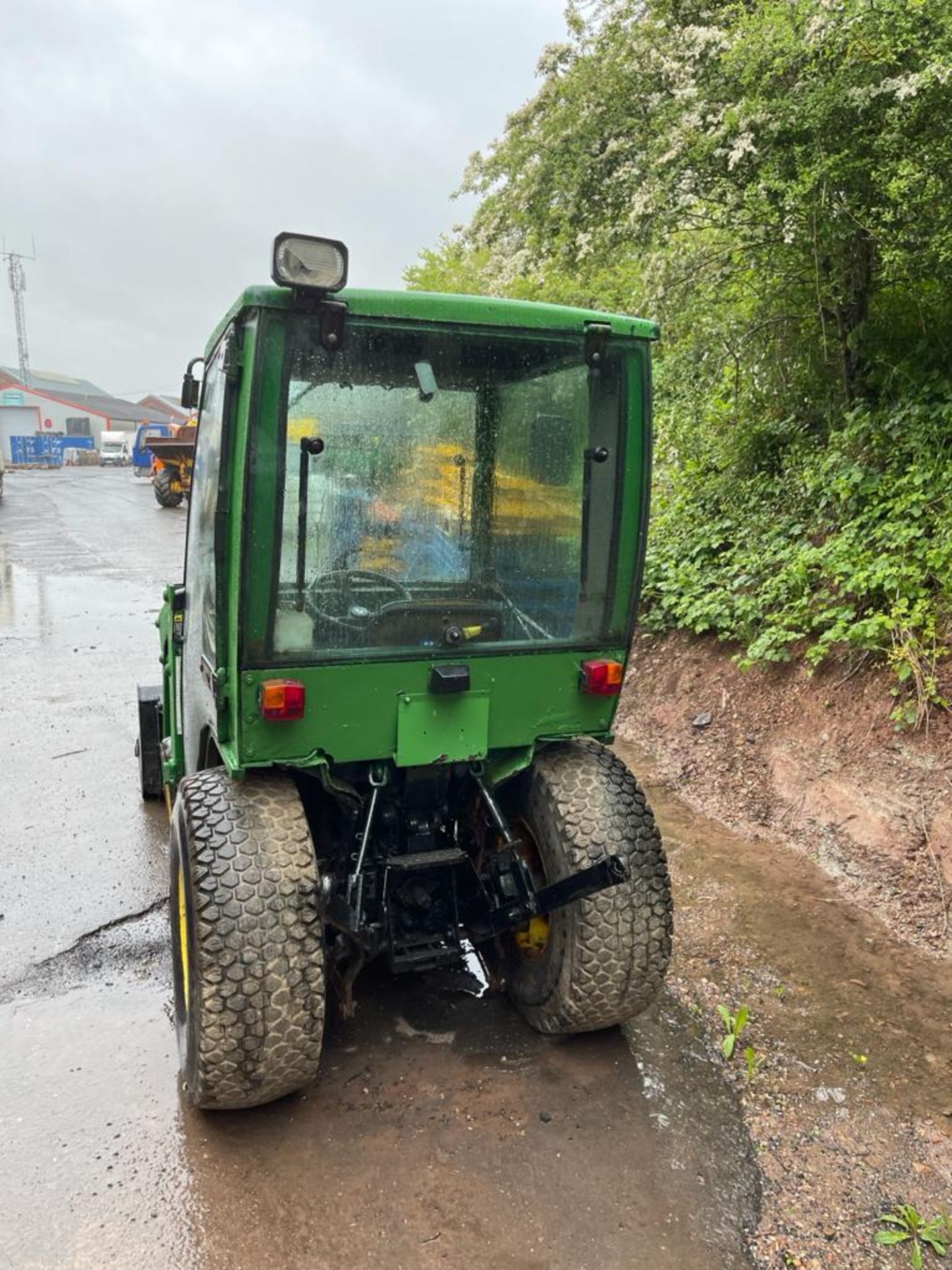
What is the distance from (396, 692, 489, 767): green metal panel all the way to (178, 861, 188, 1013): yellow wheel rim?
82 centimetres

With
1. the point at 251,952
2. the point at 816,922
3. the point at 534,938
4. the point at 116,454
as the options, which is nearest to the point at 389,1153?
the point at 251,952

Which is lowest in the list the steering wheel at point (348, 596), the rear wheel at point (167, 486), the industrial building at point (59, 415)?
the steering wheel at point (348, 596)

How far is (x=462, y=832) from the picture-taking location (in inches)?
134

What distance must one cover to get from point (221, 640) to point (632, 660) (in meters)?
4.35

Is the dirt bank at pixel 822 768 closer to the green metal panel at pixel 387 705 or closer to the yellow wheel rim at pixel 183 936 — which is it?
the green metal panel at pixel 387 705

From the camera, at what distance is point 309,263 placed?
229cm

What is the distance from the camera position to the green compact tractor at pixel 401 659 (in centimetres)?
252

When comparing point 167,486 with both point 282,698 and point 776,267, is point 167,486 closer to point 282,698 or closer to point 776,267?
point 776,267

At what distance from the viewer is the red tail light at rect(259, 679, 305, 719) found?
8.41 ft

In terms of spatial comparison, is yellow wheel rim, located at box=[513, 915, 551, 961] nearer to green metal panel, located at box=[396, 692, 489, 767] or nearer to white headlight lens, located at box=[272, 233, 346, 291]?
green metal panel, located at box=[396, 692, 489, 767]

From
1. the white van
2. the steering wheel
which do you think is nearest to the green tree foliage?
the steering wheel

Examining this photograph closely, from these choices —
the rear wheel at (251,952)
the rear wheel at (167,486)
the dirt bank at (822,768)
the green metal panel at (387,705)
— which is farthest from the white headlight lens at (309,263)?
the rear wheel at (167,486)

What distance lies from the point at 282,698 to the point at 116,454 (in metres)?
53.5

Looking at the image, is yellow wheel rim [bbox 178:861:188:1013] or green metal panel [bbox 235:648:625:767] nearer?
green metal panel [bbox 235:648:625:767]
